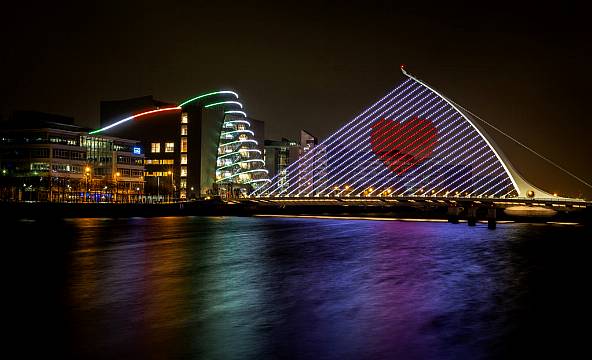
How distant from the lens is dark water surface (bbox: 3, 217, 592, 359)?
1163cm

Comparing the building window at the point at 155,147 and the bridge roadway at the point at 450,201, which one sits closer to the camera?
the bridge roadway at the point at 450,201

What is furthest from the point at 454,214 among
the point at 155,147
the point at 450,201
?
the point at 155,147

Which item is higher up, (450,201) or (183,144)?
(183,144)

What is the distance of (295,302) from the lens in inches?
665

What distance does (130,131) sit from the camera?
11919 centimetres

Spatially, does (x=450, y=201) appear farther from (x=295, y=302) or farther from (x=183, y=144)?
(x=183, y=144)

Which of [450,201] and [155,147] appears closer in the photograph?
[450,201]

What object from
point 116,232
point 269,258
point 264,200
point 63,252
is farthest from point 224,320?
point 264,200

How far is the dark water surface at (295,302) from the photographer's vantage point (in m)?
11.6

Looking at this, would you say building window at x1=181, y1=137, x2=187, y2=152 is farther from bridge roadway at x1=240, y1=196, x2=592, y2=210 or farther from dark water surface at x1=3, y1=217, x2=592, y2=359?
dark water surface at x1=3, y1=217, x2=592, y2=359

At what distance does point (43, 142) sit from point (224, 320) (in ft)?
262

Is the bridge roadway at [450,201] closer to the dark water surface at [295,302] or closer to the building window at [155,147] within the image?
the dark water surface at [295,302]

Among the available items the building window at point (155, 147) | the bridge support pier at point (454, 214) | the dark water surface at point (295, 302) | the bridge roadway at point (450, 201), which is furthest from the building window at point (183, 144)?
the dark water surface at point (295, 302)

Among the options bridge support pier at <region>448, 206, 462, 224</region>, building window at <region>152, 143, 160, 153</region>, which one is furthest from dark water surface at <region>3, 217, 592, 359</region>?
building window at <region>152, 143, 160, 153</region>
